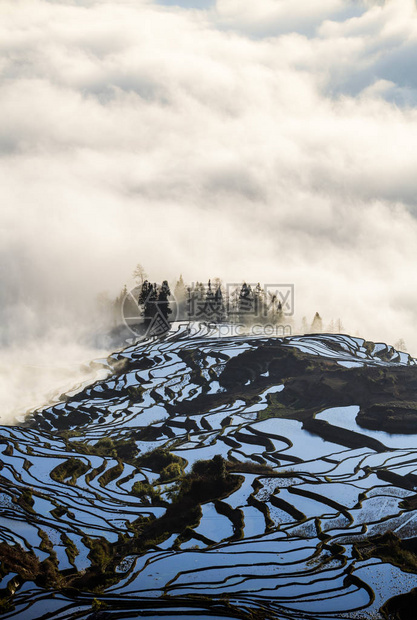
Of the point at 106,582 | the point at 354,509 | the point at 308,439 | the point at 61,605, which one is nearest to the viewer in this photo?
the point at 61,605

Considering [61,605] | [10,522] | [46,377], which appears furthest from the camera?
[46,377]

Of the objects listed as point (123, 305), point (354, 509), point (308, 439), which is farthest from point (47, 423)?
point (123, 305)

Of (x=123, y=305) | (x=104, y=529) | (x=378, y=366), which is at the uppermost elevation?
(x=123, y=305)

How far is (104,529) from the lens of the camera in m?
36.8

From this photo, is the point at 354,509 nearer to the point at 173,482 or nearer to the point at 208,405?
the point at 173,482

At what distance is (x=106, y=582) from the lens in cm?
2912

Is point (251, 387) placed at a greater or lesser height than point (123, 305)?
lesser

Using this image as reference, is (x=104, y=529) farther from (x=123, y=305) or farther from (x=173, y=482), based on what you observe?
(x=123, y=305)

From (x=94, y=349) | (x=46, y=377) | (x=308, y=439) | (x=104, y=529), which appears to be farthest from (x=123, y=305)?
(x=104, y=529)

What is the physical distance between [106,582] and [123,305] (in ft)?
332

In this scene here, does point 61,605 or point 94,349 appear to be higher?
point 94,349

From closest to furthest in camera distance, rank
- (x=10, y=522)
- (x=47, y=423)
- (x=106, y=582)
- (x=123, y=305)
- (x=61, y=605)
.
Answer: (x=61, y=605)
(x=106, y=582)
(x=10, y=522)
(x=47, y=423)
(x=123, y=305)

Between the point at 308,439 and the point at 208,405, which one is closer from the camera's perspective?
the point at 308,439

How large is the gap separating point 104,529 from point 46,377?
60.5m
